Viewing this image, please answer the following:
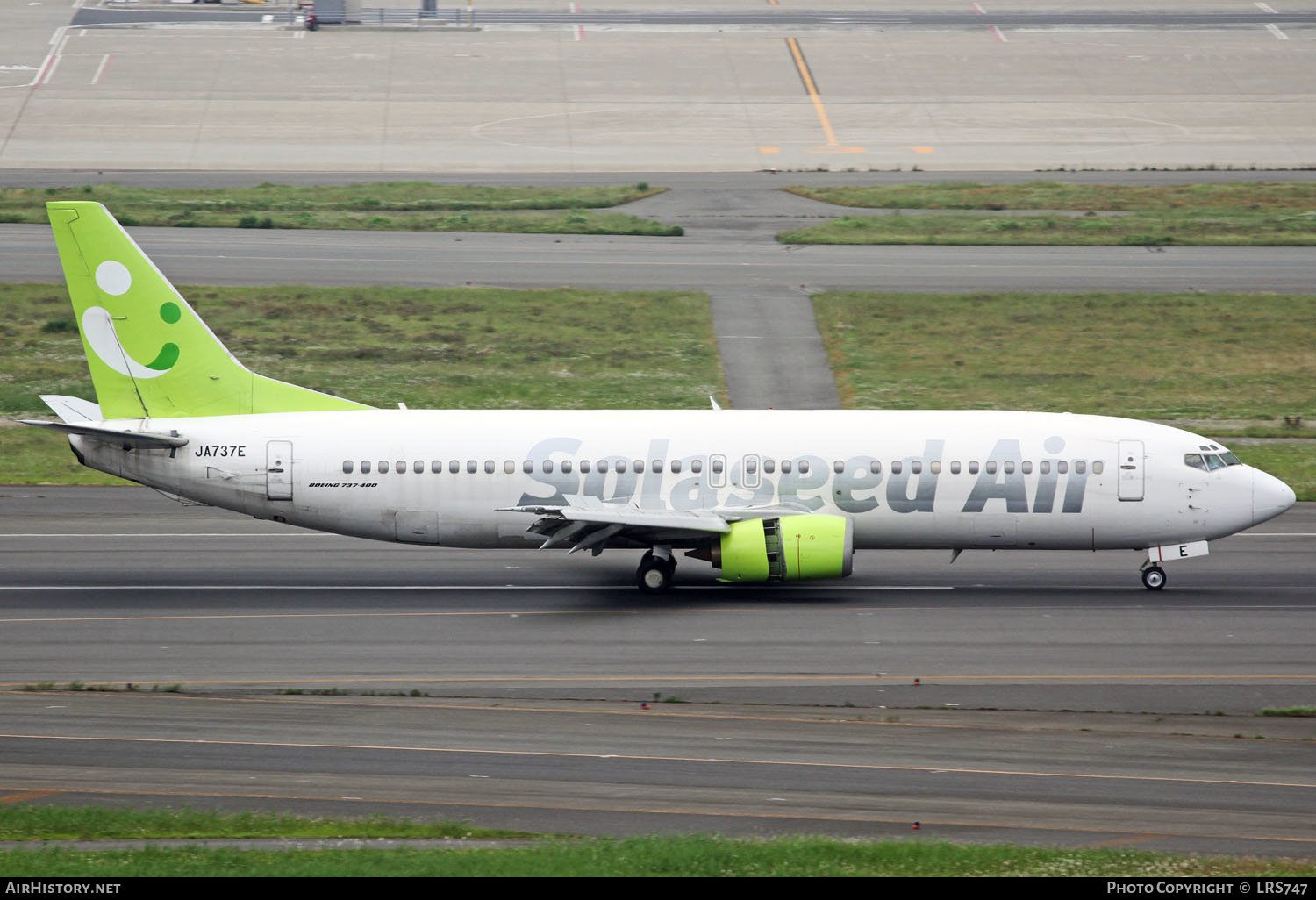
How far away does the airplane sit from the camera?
34.1m

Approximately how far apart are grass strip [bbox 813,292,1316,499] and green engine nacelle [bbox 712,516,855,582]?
16793 millimetres

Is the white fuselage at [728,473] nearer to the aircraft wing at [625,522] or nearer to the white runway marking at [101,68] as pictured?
the aircraft wing at [625,522]

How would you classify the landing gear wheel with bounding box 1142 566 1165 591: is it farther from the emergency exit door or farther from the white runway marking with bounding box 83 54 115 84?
the white runway marking with bounding box 83 54 115 84

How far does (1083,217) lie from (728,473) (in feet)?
145

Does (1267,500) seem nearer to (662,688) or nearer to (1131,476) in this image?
(1131,476)

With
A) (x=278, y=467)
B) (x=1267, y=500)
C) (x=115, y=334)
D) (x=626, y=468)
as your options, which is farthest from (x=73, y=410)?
(x=1267, y=500)

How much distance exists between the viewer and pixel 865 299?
6128 centimetres

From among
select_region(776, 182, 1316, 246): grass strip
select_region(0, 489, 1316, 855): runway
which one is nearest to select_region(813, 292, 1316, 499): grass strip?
select_region(776, 182, 1316, 246): grass strip

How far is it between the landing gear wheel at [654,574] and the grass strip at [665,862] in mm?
15451

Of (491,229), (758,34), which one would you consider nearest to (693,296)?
(491,229)

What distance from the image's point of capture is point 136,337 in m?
35.2

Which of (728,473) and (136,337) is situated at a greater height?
(136,337)
